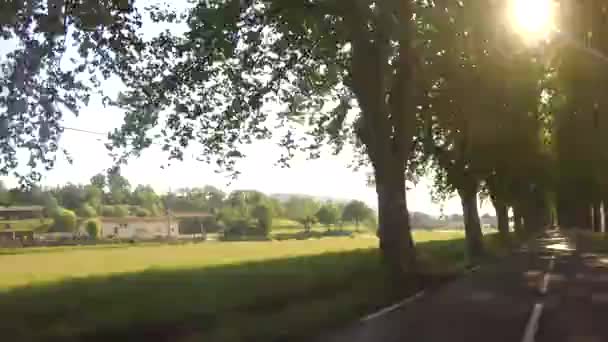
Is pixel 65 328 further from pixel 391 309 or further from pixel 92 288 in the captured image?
pixel 92 288

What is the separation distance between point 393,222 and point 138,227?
178ft

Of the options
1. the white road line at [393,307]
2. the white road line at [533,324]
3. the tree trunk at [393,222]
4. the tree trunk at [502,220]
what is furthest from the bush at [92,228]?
the white road line at [533,324]

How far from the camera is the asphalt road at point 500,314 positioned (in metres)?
10.7

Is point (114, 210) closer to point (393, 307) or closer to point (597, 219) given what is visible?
point (393, 307)

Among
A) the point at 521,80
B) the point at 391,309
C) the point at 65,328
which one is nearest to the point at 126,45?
the point at 65,328

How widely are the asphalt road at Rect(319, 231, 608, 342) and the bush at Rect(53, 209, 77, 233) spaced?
35.3 meters

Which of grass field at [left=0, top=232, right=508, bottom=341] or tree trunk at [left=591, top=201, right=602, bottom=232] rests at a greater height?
tree trunk at [left=591, top=201, right=602, bottom=232]

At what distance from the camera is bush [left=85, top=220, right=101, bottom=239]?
6074 centimetres

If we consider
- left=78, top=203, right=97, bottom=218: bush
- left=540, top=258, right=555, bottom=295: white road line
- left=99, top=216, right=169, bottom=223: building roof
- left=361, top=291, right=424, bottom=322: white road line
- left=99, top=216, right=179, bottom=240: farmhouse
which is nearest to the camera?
left=361, top=291, right=424, bottom=322: white road line

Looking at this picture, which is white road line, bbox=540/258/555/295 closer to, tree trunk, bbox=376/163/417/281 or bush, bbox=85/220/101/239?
tree trunk, bbox=376/163/417/281

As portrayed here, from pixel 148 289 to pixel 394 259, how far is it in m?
7.41

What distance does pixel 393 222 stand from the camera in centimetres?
2181

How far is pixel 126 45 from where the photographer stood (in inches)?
591

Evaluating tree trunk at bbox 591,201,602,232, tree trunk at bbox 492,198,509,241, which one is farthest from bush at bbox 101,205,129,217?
tree trunk at bbox 591,201,602,232
